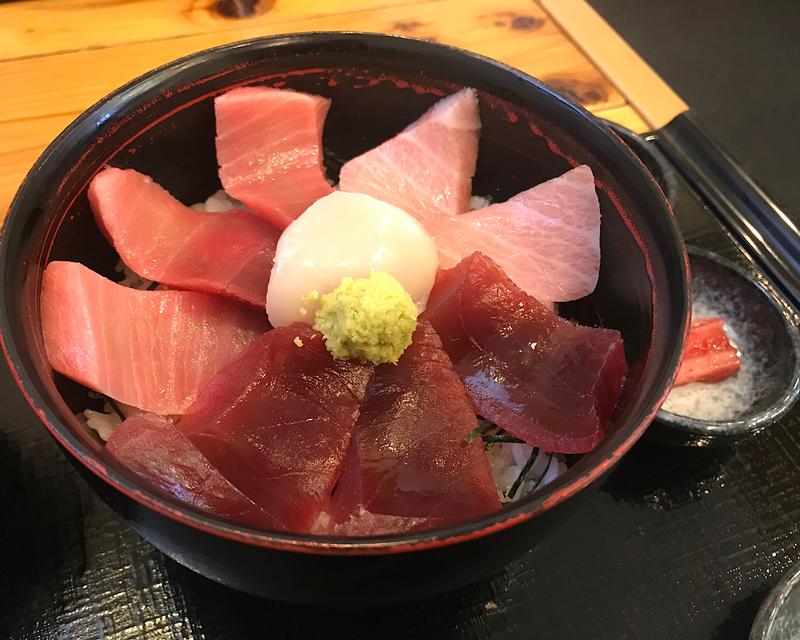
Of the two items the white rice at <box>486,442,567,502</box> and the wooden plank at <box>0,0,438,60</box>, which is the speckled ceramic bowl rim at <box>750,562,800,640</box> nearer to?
the white rice at <box>486,442,567,502</box>

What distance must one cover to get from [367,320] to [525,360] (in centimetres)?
26

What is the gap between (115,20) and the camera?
1.98m

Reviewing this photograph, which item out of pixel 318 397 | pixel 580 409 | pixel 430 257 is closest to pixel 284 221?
pixel 430 257

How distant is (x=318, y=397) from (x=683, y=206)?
1.21 m

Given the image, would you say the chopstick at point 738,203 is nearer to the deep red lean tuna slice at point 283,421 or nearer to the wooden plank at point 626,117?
the wooden plank at point 626,117

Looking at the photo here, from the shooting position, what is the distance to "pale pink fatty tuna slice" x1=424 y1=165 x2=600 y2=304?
127 cm

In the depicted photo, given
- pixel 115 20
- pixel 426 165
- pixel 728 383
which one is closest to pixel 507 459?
pixel 426 165

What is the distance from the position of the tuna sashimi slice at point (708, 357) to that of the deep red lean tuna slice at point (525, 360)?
555mm

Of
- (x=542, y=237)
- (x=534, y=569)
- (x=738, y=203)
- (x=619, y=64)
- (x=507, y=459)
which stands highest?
(x=619, y=64)

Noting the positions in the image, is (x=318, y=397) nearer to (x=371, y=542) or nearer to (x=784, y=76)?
(x=371, y=542)

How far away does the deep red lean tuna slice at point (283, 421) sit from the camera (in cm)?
94

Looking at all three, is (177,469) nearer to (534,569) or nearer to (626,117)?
(534,569)

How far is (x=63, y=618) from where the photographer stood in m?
1.07

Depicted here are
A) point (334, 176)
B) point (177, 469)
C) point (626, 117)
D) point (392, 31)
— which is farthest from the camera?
point (392, 31)
